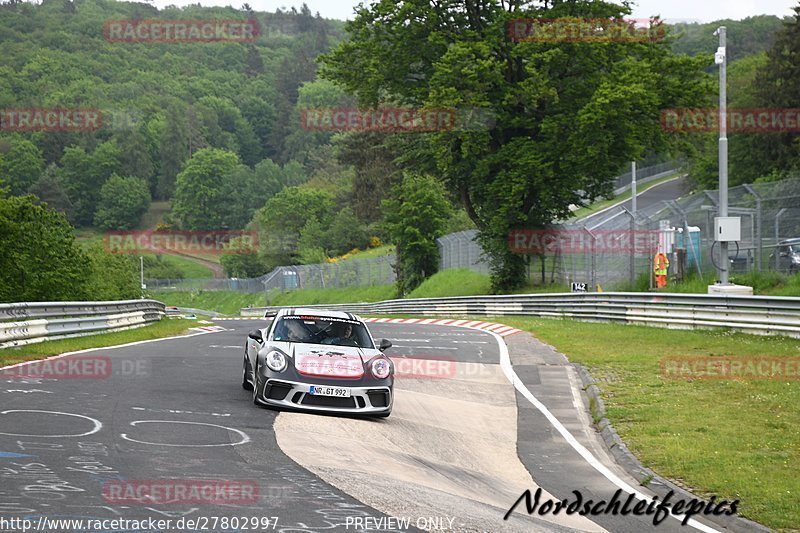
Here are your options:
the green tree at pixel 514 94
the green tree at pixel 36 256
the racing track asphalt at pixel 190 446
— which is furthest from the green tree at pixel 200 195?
the racing track asphalt at pixel 190 446

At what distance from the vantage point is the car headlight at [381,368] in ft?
42.6

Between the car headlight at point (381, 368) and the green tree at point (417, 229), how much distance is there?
50.7m

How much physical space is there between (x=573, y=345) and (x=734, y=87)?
260ft

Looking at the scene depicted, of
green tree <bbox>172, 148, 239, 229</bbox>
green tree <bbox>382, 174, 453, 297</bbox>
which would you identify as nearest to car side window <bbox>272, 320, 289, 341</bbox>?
green tree <bbox>382, 174, 453, 297</bbox>

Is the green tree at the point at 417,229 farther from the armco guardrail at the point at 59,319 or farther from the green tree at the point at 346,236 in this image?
the green tree at the point at 346,236

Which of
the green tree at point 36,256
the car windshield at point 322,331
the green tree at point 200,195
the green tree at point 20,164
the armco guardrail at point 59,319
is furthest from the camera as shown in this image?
the green tree at point 200,195

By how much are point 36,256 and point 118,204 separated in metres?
140

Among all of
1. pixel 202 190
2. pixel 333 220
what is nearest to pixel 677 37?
pixel 333 220

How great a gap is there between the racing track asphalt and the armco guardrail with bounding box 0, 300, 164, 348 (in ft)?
5.15

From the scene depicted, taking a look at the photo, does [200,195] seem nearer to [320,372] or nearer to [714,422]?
[320,372]

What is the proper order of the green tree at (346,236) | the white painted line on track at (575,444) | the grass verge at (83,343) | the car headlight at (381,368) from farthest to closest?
the green tree at (346,236)
the grass verge at (83,343)
the car headlight at (381,368)
the white painted line on track at (575,444)

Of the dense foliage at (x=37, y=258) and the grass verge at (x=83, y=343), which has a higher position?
the dense foliage at (x=37, y=258)

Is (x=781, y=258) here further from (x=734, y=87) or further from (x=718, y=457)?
(x=734, y=87)

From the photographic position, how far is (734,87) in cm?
9619
